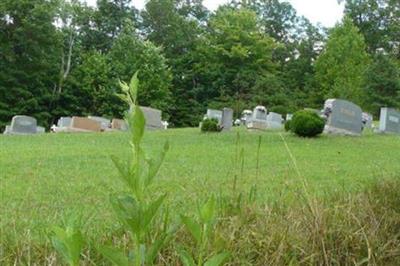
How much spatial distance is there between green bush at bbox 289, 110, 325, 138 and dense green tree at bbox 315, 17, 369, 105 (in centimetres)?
2598

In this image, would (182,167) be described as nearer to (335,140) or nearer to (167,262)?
(167,262)

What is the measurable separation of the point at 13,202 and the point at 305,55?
4978 centimetres

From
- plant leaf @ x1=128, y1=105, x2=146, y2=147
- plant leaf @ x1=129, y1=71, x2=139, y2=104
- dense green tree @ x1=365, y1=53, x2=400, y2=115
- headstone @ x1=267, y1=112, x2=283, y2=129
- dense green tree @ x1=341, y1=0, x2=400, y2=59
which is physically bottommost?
plant leaf @ x1=128, y1=105, x2=146, y2=147

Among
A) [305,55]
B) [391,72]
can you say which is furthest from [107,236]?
[305,55]

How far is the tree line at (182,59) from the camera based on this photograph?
40.8 m

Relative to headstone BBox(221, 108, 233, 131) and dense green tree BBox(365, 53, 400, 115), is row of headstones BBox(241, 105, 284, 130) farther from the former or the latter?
dense green tree BBox(365, 53, 400, 115)

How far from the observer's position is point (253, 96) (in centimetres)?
4375

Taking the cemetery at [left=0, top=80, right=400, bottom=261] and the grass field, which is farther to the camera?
the cemetery at [left=0, top=80, right=400, bottom=261]

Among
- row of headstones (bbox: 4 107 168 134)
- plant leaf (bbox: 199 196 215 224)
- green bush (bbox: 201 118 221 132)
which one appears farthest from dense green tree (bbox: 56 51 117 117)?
plant leaf (bbox: 199 196 215 224)

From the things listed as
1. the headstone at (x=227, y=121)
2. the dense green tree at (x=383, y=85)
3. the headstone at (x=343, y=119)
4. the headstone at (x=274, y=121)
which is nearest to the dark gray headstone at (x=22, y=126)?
the headstone at (x=227, y=121)

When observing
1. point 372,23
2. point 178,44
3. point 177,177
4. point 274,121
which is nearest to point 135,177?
point 177,177

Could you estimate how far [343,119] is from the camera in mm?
19625

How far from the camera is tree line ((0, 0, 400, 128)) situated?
40812 mm

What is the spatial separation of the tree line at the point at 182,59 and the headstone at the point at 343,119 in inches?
644
